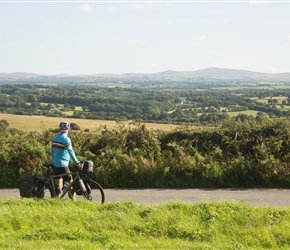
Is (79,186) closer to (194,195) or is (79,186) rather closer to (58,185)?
(58,185)

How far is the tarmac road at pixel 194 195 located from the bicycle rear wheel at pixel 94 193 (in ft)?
2.18

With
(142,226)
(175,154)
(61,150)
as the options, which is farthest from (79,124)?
(142,226)

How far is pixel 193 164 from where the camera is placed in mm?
12680

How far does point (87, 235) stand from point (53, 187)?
2.72 metres

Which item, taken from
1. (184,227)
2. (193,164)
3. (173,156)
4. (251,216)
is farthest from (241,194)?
(184,227)

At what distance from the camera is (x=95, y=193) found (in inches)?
401

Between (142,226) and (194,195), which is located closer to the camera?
(142,226)

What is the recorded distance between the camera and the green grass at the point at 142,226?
692cm

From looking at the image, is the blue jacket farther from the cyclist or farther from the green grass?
the green grass

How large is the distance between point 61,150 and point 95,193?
4.46ft

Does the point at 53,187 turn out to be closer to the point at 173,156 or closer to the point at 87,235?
the point at 87,235

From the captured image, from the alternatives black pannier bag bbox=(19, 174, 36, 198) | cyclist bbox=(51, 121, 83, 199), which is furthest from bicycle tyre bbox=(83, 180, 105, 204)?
black pannier bag bbox=(19, 174, 36, 198)

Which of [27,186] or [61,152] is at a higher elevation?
[61,152]

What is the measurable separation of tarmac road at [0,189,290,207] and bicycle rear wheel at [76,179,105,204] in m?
0.66
